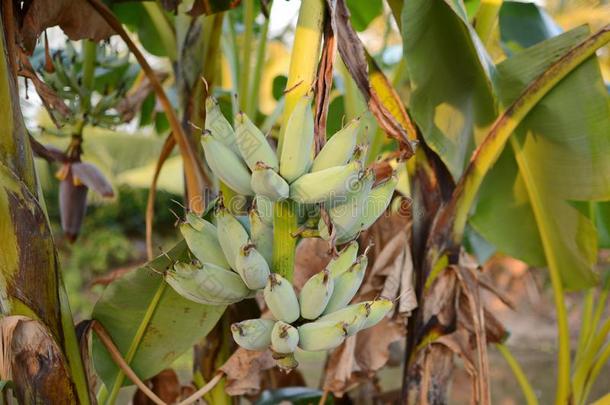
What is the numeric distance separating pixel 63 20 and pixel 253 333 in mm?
659

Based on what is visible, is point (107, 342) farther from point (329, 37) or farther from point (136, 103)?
point (136, 103)

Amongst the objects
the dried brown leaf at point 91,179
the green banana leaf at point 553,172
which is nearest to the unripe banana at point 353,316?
the green banana leaf at point 553,172

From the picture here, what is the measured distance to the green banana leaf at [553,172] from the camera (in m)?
1.06

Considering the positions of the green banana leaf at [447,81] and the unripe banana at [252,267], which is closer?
the unripe banana at [252,267]

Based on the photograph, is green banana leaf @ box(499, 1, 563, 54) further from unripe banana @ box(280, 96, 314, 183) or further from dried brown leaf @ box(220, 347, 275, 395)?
unripe banana @ box(280, 96, 314, 183)

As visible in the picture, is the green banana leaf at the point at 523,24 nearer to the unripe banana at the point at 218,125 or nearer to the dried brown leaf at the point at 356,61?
the dried brown leaf at the point at 356,61

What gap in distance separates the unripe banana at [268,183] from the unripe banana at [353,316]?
0.13 metres

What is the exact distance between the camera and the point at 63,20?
1.04m

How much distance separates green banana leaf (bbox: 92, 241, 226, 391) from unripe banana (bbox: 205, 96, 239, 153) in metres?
0.35

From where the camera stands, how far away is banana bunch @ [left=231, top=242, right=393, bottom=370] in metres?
0.60

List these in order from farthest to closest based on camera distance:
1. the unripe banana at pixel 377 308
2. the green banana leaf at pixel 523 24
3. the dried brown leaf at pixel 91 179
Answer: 1. the green banana leaf at pixel 523 24
2. the dried brown leaf at pixel 91 179
3. the unripe banana at pixel 377 308

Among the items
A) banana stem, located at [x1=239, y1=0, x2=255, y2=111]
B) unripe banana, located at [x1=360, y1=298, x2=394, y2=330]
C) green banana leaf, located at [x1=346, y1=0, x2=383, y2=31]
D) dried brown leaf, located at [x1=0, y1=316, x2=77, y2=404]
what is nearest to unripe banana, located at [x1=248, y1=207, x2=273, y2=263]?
unripe banana, located at [x1=360, y1=298, x2=394, y2=330]

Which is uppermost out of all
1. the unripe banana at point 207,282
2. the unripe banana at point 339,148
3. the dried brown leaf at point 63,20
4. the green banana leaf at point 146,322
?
the dried brown leaf at point 63,20

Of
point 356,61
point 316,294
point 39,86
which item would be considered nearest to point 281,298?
point 316,294
